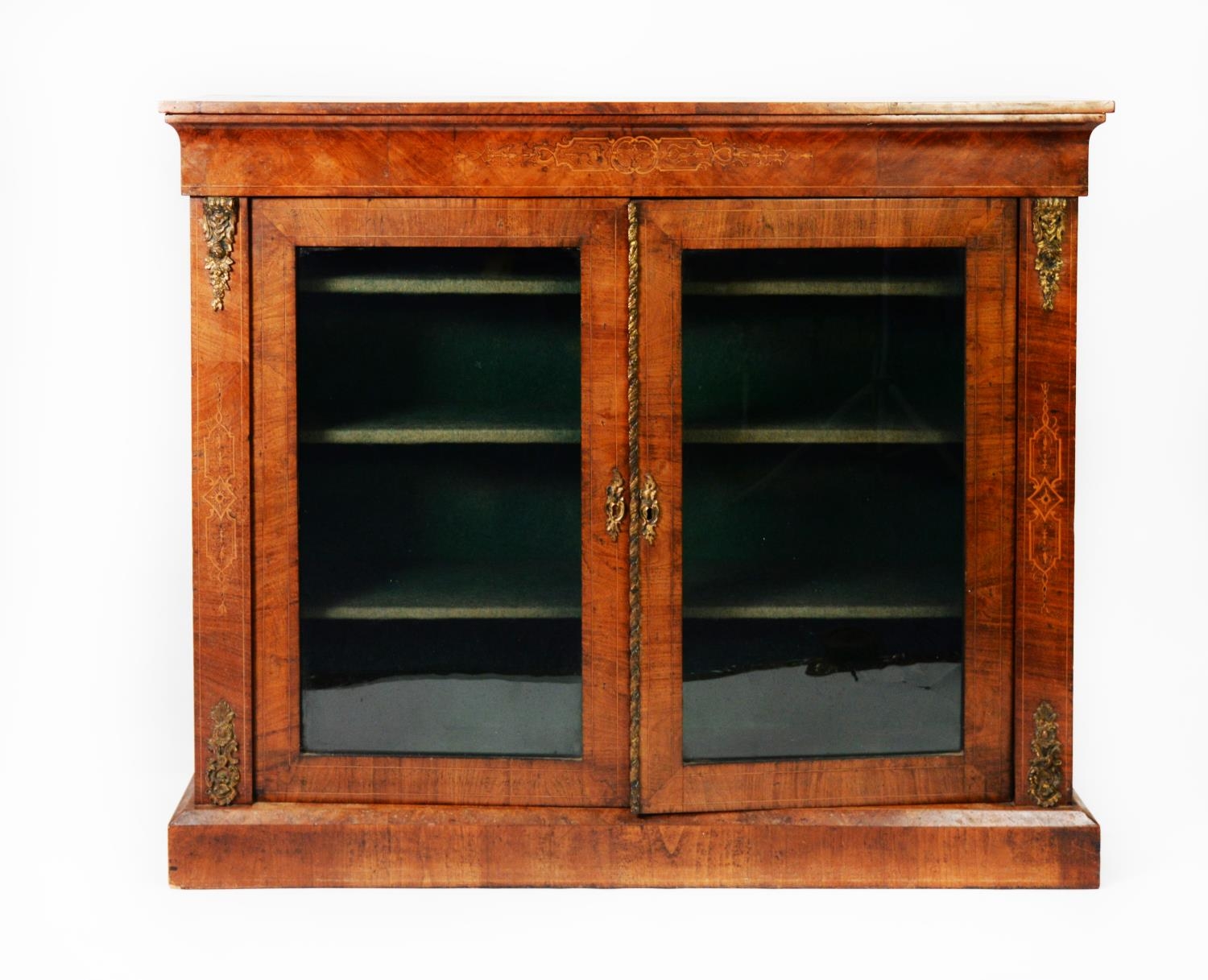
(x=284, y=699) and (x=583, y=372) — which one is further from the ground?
(x=583, y=372)

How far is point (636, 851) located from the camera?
2828mm

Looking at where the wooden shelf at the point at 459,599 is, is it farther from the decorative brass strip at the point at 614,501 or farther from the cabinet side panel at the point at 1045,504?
the cabinet side panel at the point at 1045,504

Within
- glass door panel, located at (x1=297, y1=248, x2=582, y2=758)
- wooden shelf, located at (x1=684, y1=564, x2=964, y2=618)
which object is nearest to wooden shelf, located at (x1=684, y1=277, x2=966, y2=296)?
glass door panel, located at (x1=297, y1=248, x2=582, y2=758)

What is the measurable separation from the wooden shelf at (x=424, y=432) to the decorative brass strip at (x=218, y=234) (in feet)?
1.12

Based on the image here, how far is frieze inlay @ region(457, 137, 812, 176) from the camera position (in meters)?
2.76

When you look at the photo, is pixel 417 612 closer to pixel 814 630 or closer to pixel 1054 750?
pixel 814 630

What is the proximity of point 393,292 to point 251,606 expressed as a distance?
2.22 feet

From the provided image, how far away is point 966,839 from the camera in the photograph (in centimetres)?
282

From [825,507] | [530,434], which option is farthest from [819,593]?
[530,434]

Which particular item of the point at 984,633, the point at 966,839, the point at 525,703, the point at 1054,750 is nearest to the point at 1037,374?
the point at 984,633

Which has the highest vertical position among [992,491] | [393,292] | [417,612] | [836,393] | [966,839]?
[393,292]

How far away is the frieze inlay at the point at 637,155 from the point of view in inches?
109

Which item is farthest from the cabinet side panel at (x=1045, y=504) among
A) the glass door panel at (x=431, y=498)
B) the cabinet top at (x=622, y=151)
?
the glass door panel at (x=431, y=498)

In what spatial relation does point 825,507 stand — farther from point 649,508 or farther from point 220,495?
point 220,495
